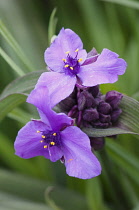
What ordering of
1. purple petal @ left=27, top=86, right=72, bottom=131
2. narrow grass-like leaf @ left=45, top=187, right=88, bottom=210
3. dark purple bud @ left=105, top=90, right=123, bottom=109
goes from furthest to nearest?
narrow grass-like leaf @ left=45, top=187, right=88, bottom=210 → dark purple bud @ left=105, top=90, right=123, bottom=109 → purple petal @ left=27, top=86, right=72, bottom=131

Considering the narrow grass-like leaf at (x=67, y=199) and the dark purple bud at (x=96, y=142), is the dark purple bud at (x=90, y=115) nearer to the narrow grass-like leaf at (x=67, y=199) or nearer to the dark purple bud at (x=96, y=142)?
the dark purple bud at (x=96, y=142)

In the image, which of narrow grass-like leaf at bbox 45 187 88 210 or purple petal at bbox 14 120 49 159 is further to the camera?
narrow grass-like leaf at bbox 45 187 88 210

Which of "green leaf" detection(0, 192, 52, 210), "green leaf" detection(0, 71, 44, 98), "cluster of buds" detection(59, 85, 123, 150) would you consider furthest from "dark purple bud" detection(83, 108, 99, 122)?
"green leaf" detection(0, 192, 52, 210)

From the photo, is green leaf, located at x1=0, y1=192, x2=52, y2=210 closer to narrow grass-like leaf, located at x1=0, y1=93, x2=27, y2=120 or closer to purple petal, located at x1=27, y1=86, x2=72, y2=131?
narrow grass-like leaf, located at x1=0, y1=93, x2=27, y2=120

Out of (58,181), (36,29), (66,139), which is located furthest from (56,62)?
(36,29)

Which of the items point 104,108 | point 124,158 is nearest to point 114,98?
point 104,108

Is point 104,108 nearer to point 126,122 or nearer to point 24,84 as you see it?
point 126,122

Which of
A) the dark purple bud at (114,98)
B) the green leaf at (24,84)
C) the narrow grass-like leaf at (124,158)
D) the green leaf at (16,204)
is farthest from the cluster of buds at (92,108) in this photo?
the green leaf at (16,204)
